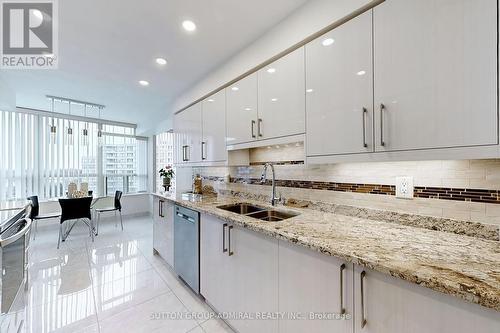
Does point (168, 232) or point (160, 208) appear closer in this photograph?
point (168, 232)

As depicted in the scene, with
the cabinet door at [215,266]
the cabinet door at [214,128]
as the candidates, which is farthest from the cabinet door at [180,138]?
the cabinet door at [215,266]

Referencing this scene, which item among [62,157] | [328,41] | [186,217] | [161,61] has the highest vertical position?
[161,61]

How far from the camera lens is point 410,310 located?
77cm

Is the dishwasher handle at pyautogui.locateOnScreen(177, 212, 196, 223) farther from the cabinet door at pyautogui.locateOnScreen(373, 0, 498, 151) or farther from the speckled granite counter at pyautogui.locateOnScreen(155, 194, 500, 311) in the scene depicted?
the cabinet door at pyautogui.locateOnScreen(373, 0, 498, 151)

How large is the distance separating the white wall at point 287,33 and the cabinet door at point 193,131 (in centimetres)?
47

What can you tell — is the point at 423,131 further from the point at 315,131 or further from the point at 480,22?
the point at 315,131

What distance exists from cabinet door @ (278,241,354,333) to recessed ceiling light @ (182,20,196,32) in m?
1.80

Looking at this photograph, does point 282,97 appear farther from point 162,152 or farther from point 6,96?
point 162,152

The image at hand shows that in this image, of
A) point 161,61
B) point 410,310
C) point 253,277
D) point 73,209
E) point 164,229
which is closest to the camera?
point 410,310

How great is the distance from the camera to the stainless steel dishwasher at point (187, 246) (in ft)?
6.45

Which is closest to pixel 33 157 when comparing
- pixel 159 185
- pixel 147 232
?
pixel 159 185

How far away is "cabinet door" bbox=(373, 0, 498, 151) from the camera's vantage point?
0.84 m

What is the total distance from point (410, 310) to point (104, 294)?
2600 mm

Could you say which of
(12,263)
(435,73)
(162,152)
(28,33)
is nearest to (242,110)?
(435,73)
